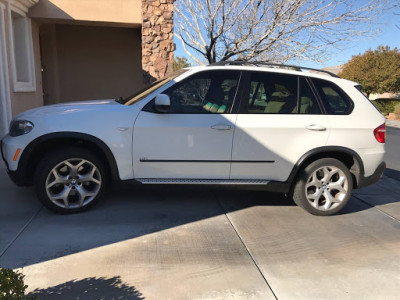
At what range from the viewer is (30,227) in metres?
4.18

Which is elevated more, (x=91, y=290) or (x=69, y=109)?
(x=69, y=109)

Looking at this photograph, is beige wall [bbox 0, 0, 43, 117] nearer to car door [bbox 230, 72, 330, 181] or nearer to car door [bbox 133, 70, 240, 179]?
car door [bbox 133, 70, 240, 179]

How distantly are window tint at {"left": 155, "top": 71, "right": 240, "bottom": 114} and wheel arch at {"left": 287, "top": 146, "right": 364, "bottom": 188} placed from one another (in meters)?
1.15

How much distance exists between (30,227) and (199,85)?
8.46ft

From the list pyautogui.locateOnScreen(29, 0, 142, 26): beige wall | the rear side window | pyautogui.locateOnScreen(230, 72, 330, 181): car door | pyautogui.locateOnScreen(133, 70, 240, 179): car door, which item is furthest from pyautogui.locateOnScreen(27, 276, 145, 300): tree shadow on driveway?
pyautogui.locateOnScreen(29, 0, 142, 26): beige wall

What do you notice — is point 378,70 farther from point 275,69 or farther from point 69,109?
point 69,109

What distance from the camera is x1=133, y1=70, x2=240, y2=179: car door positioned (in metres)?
4.49

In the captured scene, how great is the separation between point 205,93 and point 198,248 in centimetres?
192

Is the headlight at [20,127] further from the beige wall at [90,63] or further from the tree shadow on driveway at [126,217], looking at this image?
the beige wall at [90,63]

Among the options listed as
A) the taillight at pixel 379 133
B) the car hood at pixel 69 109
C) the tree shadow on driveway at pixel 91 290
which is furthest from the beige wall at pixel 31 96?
the taillight at pixel 379 133

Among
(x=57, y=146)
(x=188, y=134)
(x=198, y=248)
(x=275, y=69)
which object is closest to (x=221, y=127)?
(x=188, y=134)

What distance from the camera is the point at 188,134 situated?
14.8 ft

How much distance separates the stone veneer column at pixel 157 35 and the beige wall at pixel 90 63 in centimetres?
307

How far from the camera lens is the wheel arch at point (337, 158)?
4730 millimetres
